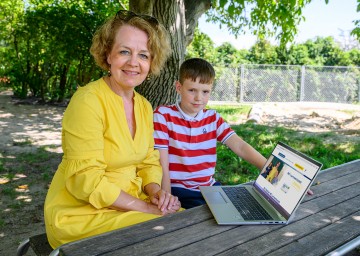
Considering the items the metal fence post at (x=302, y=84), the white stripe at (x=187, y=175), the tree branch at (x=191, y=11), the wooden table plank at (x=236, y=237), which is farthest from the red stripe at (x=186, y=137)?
the metal fence post at (x=302, y=84)

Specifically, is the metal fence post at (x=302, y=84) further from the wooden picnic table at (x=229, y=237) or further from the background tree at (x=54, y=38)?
the wooden picnic table at (x=229, y=237)

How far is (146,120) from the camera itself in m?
2.42

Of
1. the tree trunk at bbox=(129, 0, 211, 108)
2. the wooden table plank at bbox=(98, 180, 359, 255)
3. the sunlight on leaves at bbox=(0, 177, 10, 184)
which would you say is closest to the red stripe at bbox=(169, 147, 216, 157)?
the wooden table plank at bbox=(98, 180, 359, 255)

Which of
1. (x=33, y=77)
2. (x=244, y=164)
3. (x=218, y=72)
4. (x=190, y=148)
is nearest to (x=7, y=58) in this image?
(x=33, y=77)

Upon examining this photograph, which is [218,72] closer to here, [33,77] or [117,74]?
[33,77]

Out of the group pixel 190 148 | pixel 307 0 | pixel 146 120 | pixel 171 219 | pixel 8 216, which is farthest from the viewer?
pixel 307 0

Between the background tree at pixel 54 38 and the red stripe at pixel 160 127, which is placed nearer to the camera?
the red stripe at pixel 160 127

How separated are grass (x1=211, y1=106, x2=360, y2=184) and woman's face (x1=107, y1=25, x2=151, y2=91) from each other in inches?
117

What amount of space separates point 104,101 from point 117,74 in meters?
0.21

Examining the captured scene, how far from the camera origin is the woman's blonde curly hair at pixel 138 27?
7.41 feet

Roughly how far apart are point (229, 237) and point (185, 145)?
115 cm

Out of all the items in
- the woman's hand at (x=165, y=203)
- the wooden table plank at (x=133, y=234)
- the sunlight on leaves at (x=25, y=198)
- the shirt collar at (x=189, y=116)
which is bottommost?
the sunlight on leaves at (x=25, y=198)

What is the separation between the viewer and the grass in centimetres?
535

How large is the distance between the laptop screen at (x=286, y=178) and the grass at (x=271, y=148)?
8.98 feet
